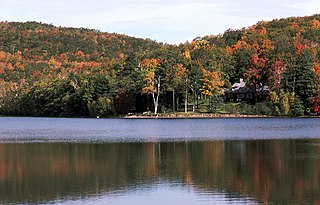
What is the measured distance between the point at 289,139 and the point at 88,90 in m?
69.5

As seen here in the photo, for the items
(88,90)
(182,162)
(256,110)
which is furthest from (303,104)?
(182,162)

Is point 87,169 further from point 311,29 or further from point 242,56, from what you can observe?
point 311,29

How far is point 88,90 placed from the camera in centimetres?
11388

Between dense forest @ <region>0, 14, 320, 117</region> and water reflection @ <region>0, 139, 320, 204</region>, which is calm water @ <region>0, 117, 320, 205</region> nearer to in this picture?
water reflection @ <region>0, 139, 320, 204</region>

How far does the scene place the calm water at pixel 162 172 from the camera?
23.0 metres

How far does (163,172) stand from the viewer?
2948 cm

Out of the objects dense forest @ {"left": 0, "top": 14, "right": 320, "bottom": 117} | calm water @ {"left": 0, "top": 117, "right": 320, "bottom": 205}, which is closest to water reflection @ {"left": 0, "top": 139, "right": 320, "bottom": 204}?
calm water @ {"left": 0, "top": 117, "right": 320, "bottom": 205}

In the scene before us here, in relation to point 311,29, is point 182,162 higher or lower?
lower

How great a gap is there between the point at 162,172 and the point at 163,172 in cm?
5

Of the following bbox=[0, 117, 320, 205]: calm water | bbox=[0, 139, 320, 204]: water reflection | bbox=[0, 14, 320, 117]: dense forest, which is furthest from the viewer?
bbox=[0, 14, 320, 117]: dense forest

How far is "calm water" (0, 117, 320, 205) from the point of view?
23.0 m

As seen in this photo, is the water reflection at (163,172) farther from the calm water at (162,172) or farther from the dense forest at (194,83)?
the dense forest at (194,83)

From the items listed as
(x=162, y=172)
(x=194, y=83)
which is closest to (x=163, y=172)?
(x=162, y=172)

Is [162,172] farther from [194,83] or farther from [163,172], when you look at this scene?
[194,83]
